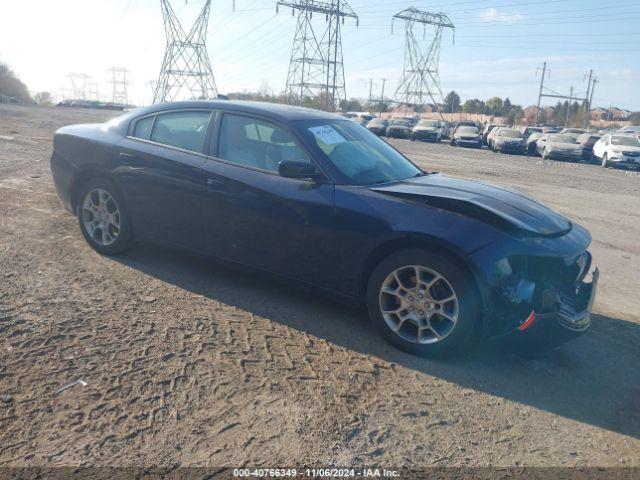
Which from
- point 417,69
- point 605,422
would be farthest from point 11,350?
point 417,69

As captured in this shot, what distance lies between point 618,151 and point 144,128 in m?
24.7

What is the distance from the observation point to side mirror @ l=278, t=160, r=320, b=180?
4133mm

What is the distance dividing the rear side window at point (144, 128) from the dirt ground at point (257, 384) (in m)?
1.20

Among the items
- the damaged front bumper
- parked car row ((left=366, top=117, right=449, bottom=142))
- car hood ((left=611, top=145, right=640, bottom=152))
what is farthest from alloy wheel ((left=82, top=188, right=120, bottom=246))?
parked car row ((left=366, top=117, right=449, bottom=142))

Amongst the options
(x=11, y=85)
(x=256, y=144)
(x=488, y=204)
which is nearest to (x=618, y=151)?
(x=488, y=204)

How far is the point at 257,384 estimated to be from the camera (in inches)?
128

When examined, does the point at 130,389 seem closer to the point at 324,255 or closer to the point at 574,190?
the point at 324,255

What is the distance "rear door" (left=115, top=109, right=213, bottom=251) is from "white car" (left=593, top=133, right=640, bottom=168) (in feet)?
80.3

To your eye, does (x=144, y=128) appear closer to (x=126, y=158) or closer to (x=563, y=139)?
(x=126, y=158)

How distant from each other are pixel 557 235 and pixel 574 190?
11.1 meters

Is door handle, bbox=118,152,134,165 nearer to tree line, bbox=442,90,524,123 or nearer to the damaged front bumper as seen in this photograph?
the damaged front bumper

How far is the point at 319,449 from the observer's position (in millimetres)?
2711

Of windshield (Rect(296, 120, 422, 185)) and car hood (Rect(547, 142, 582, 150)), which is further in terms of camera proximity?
car hood (Rect(547, 142, 582, 150))

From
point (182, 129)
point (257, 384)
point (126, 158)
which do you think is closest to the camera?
point (257, 384)
